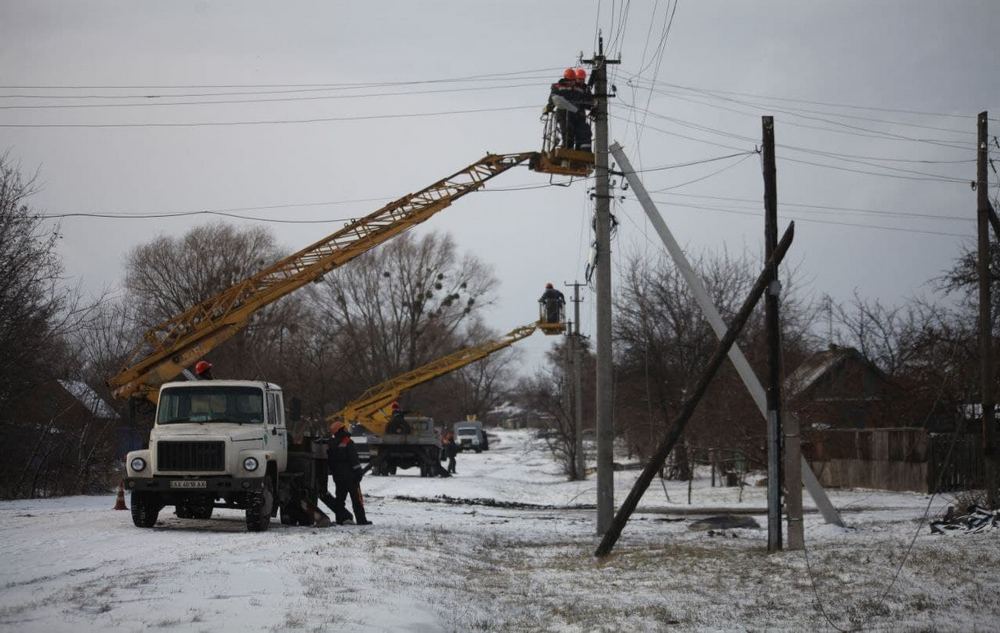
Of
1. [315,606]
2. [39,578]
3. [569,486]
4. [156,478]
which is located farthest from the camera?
[569,486]

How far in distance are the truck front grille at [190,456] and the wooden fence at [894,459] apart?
62.5ft

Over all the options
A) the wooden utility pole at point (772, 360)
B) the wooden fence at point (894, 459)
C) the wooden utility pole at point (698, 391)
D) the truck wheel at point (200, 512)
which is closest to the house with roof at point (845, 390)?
the wooden fence at point (894, 459)

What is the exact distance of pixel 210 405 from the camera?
55.9 feet

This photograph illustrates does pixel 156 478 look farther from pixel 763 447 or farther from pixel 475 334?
pixel 475 334

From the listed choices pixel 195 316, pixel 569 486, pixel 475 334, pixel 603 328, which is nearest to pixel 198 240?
pixel 475 334

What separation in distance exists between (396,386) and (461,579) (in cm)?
2667

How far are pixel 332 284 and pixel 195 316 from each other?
43.0 meters

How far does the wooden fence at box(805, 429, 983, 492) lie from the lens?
28672mm

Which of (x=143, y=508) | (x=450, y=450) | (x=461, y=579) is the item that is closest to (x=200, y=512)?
(x=143, y=508)

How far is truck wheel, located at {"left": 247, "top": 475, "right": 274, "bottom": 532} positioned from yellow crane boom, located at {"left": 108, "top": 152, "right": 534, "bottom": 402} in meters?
5.76

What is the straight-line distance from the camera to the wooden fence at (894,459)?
94.1ft

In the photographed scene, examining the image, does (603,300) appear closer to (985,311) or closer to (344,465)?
(344,465)

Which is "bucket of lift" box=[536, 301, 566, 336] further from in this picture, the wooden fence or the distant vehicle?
the distant vehicle

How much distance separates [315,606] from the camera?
8906mm
